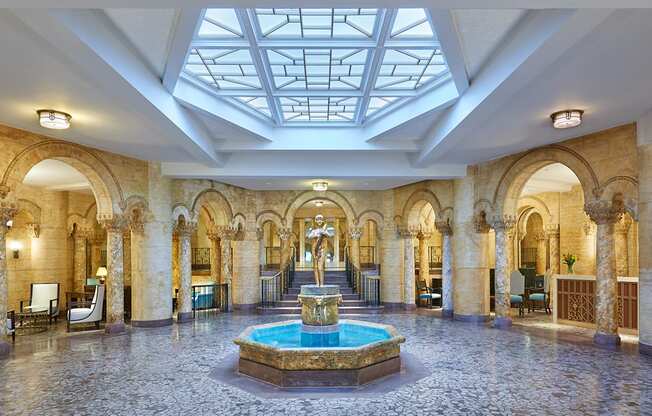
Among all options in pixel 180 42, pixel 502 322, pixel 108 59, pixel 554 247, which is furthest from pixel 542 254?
pixel 108 59

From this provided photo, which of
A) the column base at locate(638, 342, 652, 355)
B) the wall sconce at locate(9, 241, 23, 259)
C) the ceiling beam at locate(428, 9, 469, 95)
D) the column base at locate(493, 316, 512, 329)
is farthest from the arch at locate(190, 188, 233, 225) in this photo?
the column base at locate(638, 342, 652, 355)

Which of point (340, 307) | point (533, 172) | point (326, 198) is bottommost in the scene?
point (340, 307)

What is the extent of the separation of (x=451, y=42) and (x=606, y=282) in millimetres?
5784

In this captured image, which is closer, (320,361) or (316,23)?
(316,23)

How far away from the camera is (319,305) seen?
25.0 ft

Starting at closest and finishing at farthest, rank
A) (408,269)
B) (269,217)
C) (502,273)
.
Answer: (502,273) < (408,269) < (269,217)

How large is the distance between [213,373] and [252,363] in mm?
662

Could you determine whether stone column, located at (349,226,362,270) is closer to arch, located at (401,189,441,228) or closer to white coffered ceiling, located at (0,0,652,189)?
arch, located at (401,189,441,228)

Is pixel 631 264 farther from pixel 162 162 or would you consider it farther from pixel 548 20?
pixel 162 162

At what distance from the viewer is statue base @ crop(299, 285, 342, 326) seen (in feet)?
25.0

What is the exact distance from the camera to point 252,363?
6.14 m

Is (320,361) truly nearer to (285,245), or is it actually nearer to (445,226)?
(445,226)

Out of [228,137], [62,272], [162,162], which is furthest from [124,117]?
[62,272]

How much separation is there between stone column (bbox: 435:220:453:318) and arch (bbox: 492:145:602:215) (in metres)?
2.08
